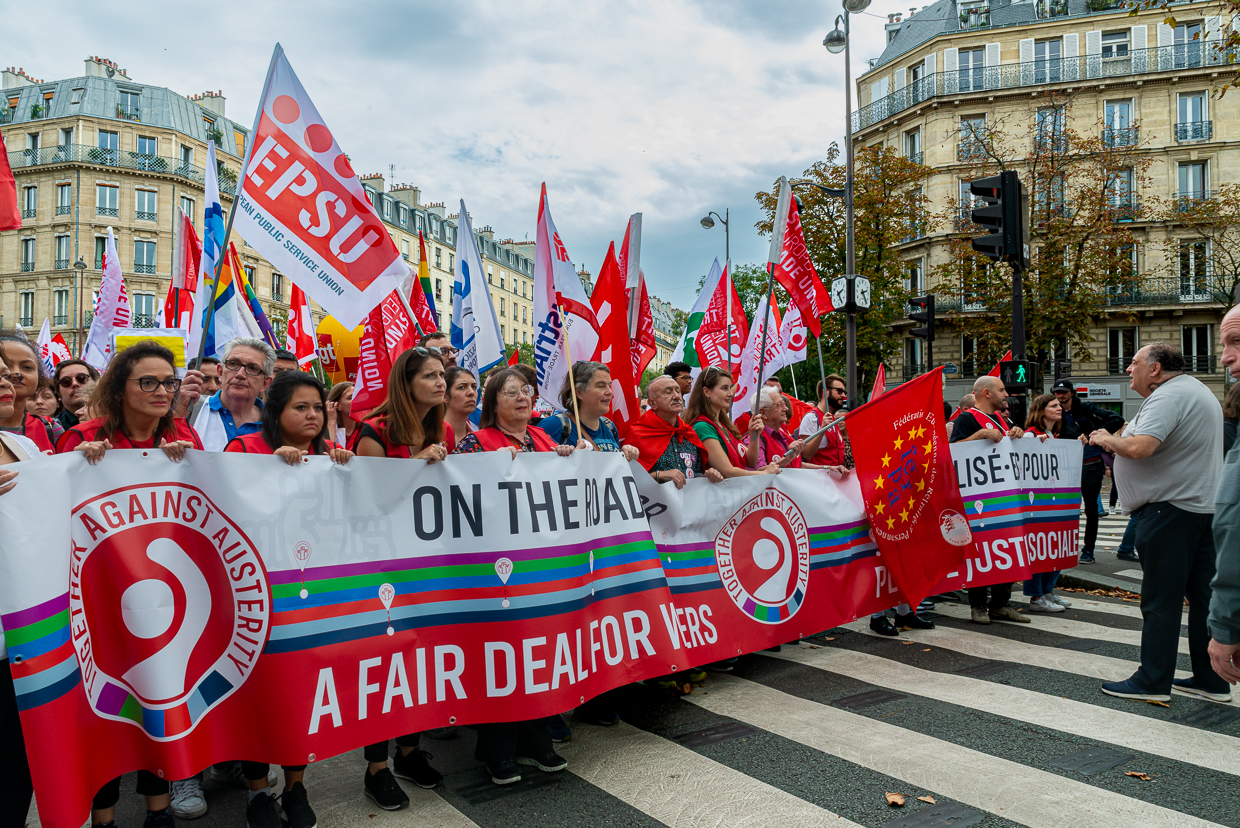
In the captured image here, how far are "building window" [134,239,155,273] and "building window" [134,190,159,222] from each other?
162cm

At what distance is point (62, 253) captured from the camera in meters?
50.5

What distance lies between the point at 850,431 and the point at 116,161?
191 ft

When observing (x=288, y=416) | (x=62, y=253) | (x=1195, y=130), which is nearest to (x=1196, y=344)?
(x=1195, y=130)

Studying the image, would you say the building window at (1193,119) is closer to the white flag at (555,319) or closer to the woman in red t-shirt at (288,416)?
the white flag at (555,319)

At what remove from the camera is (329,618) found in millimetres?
3523

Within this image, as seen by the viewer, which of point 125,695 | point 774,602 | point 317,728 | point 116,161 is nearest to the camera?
point 125,695

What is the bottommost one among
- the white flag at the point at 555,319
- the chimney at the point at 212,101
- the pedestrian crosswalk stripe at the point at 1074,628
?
the pedestrian crosswalk stripe at the point at 1074,628

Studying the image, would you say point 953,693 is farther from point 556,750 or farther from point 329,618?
point 329,618

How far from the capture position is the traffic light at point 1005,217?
29.6 ft

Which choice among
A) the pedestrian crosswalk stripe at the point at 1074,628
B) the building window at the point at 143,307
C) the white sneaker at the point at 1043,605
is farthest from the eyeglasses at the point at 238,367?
the building window at the point at 143,307

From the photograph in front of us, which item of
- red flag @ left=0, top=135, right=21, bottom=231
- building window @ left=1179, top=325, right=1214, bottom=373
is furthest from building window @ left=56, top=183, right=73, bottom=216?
building window @ left=1179, top=325, right=1214, bottom=373

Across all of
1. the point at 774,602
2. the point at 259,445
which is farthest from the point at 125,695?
the point at 774,602

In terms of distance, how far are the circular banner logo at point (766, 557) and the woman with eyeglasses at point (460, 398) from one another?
1725mm

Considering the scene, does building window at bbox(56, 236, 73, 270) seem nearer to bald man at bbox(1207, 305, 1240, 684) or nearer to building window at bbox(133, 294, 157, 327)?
building window at bbox(133, 294, 157, 327)
